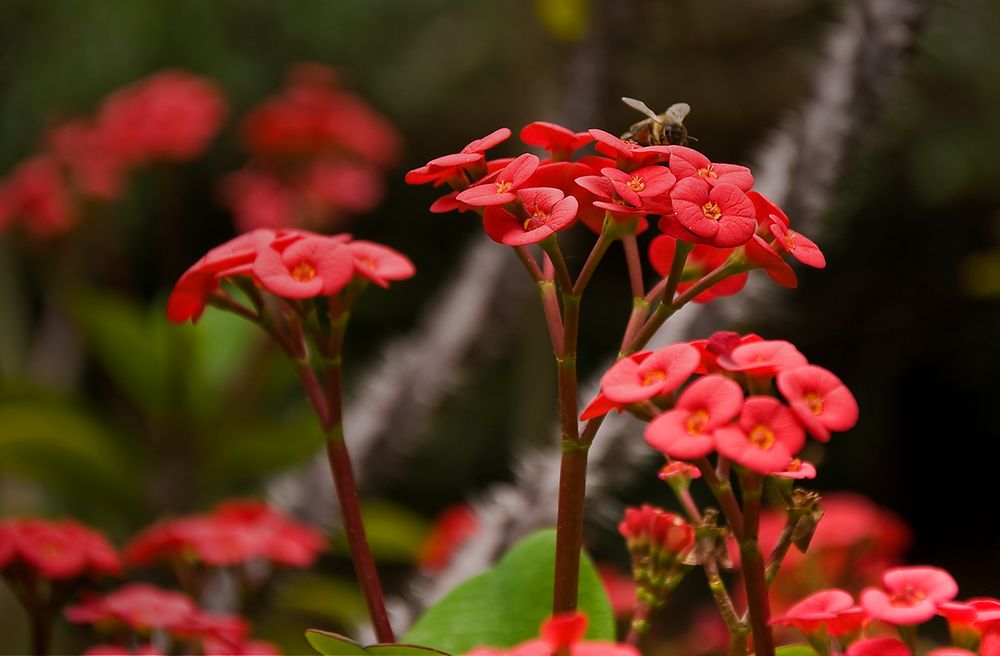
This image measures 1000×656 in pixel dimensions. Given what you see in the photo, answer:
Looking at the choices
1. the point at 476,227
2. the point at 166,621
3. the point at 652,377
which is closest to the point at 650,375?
the point at 652,377

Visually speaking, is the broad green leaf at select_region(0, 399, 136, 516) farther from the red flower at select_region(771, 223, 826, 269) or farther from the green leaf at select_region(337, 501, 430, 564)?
the red flower at select_region(771, 223, 826, 269)

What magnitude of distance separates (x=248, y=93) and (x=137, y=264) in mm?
610

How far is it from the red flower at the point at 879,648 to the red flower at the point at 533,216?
0.61 feet

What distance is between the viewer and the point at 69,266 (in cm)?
164

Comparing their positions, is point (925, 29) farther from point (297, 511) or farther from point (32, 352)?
point (32, 352)

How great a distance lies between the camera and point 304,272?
1.41ft

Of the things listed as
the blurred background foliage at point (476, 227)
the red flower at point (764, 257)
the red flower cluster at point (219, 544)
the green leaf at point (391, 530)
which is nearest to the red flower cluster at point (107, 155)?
the blurred background foliage at point (476, 227)

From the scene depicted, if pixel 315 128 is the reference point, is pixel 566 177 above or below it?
below

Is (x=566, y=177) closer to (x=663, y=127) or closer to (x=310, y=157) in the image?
(x=663, y=127)

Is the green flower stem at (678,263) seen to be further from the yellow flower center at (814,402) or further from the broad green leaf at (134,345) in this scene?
the broad green leaf at (134,345)

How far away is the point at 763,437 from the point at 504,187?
0.14 meters

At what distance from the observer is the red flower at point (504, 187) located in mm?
389

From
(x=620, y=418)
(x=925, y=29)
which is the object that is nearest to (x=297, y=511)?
(x=620, y=418)

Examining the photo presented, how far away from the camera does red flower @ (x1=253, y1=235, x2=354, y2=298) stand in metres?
0.41
